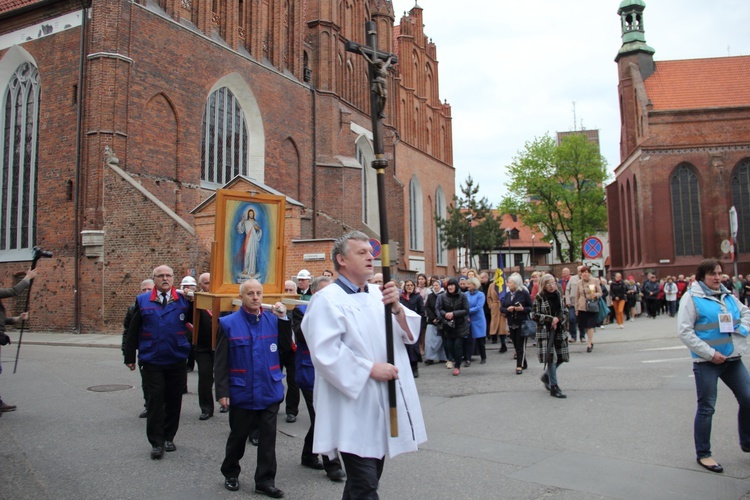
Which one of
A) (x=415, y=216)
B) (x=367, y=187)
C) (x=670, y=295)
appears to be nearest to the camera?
(x=670, y=295)

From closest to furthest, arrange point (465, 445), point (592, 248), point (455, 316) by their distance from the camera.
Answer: point (465, 445), point (455, 316), point (592, 248)

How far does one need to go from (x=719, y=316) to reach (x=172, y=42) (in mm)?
20400

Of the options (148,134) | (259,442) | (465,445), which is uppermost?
(148,134)

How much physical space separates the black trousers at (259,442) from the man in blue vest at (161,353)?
1305 millimetres

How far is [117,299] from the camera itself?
18.4 m

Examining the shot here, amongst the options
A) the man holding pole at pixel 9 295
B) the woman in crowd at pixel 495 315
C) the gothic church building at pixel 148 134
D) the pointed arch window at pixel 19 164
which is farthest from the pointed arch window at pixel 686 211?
the man holding pole at pixel 9 295

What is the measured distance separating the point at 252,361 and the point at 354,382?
201 cm

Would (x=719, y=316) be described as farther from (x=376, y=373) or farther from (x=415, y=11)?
(x=415, y=11)

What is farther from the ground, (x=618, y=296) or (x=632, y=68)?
(x=632, y=68)

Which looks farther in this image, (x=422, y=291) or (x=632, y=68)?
(x=632, y=68)

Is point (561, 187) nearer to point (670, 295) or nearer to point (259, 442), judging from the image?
point (670, 295)

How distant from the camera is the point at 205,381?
7.55 meters

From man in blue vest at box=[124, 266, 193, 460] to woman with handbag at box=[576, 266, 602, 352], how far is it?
9.73 metres

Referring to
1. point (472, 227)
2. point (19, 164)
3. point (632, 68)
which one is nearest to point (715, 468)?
point (19, 164)
